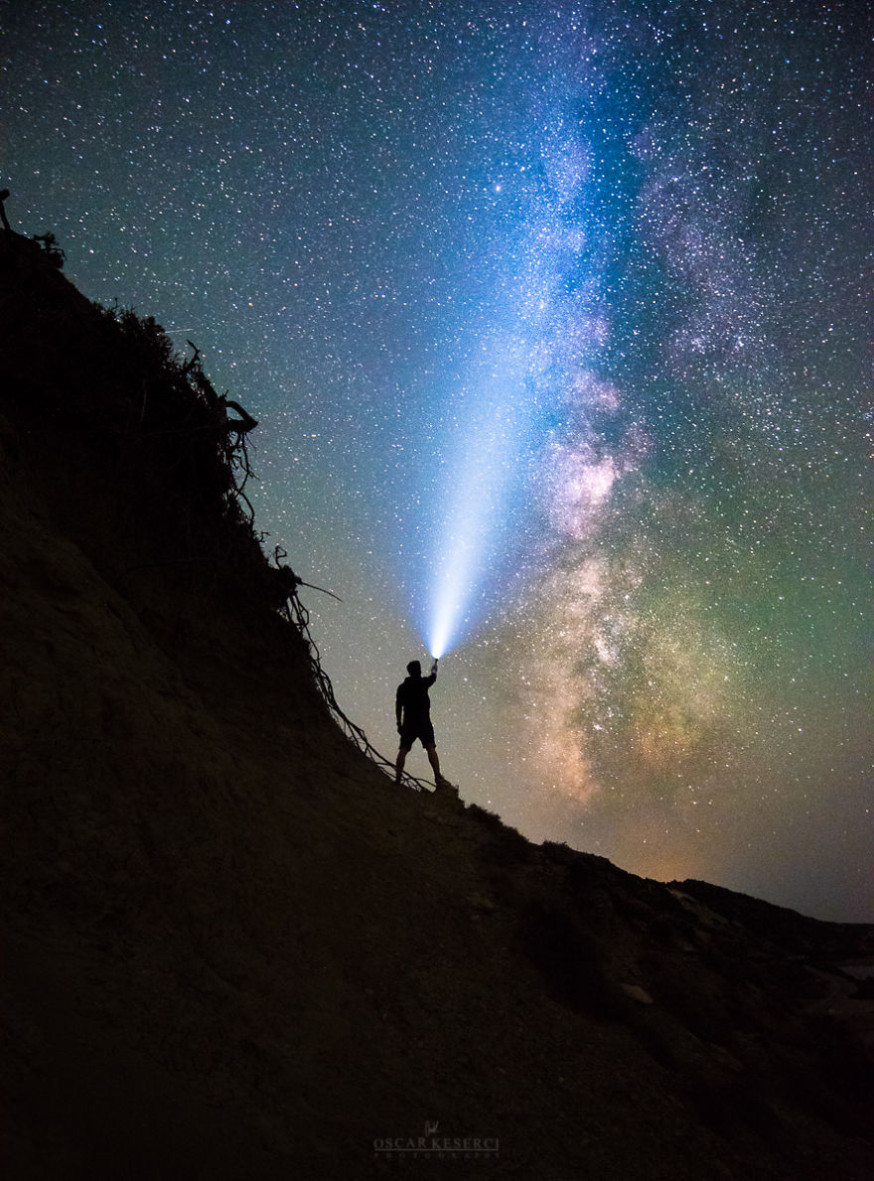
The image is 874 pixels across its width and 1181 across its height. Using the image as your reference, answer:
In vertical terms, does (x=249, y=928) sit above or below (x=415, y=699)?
below

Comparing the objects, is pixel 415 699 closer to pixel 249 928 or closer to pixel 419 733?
pixel 419 733

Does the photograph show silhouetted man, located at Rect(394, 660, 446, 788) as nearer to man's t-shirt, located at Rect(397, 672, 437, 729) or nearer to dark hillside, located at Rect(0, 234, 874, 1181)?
man's t-shirt, located at Rect(397, 672, 437, 729)

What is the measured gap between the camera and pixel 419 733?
9.81m

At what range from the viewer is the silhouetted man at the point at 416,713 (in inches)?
384

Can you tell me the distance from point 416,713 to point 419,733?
0.99ft

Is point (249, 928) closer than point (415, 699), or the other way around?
point (249, 928)

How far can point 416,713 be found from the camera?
985 cm

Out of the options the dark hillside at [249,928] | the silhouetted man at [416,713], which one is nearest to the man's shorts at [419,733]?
the silhouetted man at [416,713]

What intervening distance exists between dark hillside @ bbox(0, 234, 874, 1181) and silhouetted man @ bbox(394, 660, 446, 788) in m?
1.11

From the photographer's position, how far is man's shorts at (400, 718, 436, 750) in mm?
9789

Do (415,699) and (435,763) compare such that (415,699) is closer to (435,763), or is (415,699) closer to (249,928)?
(435,763)

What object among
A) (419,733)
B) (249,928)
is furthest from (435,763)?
(249,928)

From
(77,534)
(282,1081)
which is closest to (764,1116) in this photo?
(282,1081)

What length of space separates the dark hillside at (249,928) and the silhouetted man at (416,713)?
3.66 ft
